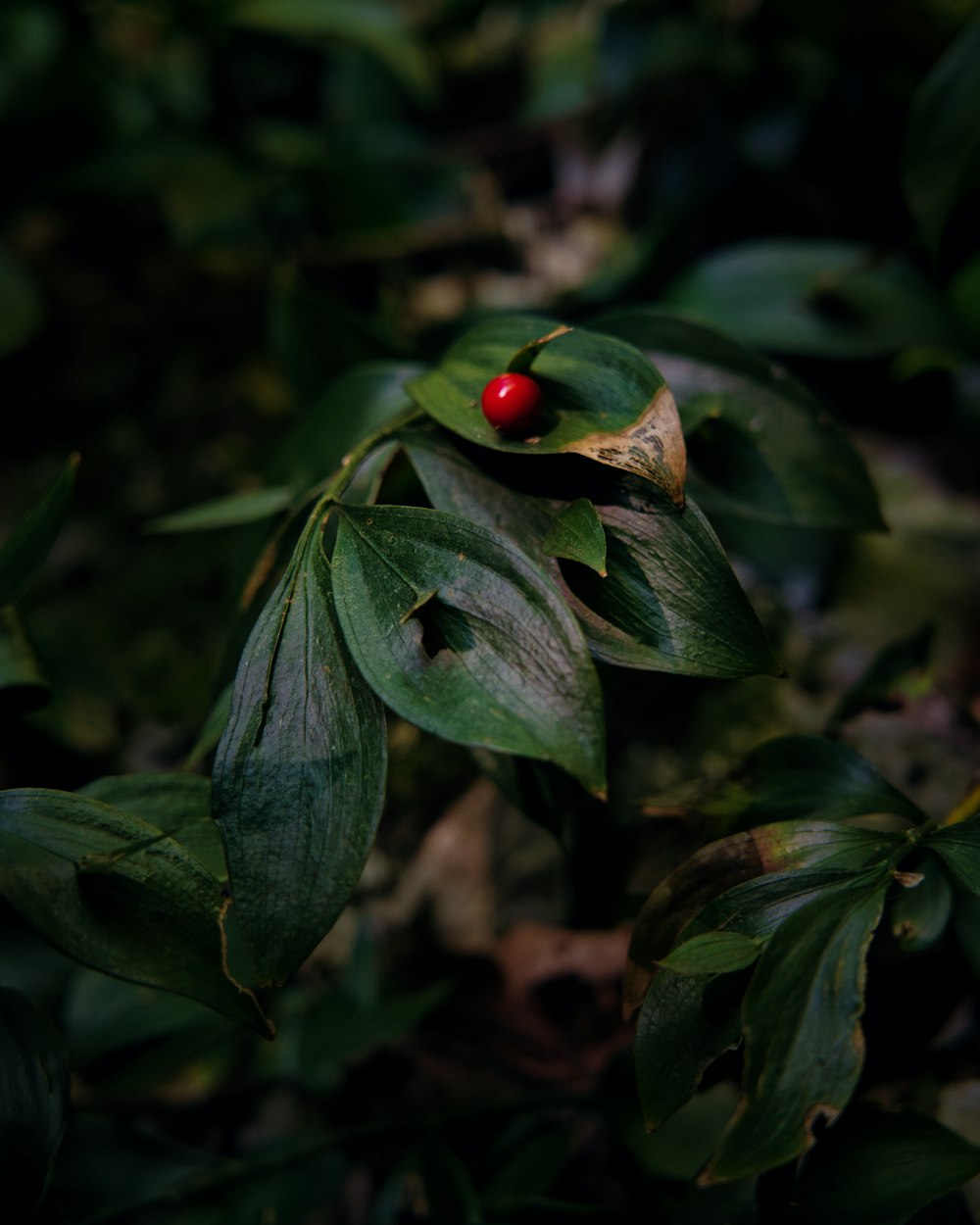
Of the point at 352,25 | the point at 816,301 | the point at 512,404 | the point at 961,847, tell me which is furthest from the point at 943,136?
the point at 352,25

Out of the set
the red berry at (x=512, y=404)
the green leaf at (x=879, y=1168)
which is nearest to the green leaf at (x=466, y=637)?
the red berry at (x=512, y=404)

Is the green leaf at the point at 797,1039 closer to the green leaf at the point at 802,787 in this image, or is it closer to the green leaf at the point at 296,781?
the green leaf at the point at 802,787

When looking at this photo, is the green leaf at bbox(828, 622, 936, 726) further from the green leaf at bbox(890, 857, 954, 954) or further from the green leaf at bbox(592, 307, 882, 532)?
the green leaf at bbox(890, 857, 954, 954)

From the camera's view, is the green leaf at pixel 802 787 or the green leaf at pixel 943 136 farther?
the green leaf at pixel 943 136

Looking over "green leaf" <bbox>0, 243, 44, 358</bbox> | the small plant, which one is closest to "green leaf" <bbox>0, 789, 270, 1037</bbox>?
the small plant

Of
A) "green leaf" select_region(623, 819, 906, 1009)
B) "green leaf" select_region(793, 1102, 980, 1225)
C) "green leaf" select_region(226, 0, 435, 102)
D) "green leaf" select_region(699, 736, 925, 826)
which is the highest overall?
"green leaf" select_region(226, 0, 435, 102)

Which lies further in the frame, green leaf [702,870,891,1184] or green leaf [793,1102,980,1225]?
green leaf [793,1102,980,1225]

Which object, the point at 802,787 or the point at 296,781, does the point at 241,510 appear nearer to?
the point at 296,781
